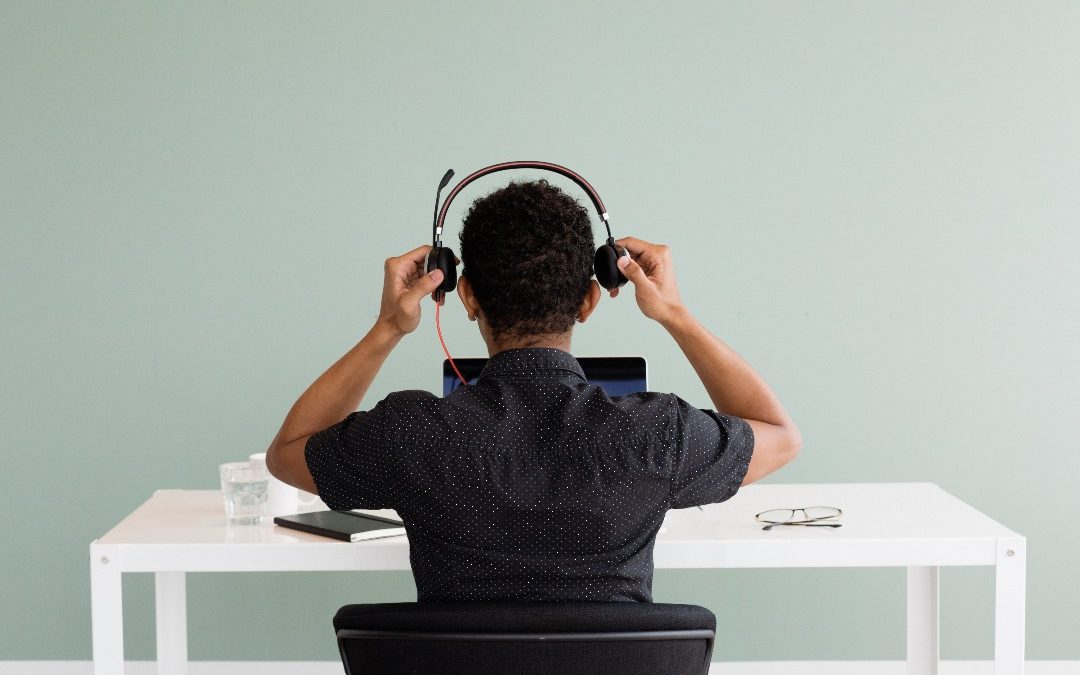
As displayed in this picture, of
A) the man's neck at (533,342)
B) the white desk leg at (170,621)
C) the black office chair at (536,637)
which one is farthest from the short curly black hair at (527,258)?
the white desk leg at (170,621)

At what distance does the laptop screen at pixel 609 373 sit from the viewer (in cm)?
212

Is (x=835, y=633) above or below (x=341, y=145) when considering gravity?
below

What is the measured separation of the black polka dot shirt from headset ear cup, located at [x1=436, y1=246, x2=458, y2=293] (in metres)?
0.22

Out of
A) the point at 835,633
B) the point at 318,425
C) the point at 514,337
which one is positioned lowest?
the point at 835,633

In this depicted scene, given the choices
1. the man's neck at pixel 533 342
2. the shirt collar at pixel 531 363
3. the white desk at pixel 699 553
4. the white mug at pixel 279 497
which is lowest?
the white desk at pixel 699 553

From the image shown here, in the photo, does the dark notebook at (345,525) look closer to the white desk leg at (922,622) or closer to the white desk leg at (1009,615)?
the white desk leg at (1009,615)

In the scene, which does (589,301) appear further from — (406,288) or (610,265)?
(406,288)

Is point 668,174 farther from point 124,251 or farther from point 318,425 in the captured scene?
point 318,425

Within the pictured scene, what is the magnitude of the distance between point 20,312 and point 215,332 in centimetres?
52

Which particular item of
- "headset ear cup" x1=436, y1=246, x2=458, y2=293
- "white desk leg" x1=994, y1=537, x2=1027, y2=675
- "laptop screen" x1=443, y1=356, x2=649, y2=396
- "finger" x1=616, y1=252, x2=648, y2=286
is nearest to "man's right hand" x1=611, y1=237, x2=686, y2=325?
"finger" x1=616, y1=252, x2=648, y2=286

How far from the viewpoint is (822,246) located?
293 centimetres

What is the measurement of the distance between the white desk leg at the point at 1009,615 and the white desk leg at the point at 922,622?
0.43 meters

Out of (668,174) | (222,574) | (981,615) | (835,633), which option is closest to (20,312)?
(222,574)

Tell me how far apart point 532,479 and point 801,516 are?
1.01 meters
